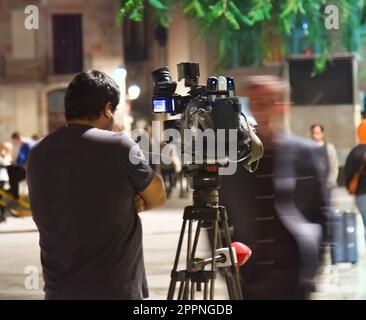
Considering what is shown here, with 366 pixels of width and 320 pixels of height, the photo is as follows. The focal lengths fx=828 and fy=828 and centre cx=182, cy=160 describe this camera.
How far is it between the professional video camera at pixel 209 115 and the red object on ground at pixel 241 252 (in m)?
0.39

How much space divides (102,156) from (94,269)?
1.40ft

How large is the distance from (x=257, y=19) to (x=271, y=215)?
22.8 ft

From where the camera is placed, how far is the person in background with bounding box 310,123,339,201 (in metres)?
4.83

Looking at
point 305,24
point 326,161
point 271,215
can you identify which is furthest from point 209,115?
point 305,24

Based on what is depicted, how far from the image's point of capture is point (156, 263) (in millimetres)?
9539

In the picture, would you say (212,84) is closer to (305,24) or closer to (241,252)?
(241,252)

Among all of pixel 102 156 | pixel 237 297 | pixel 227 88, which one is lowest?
pixel 237 297

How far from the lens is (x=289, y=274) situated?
4.11 m

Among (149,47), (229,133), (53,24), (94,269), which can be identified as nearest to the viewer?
(94,269)

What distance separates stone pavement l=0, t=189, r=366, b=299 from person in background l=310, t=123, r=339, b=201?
0.58m

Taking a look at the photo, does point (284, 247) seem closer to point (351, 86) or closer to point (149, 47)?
point (351, 86)

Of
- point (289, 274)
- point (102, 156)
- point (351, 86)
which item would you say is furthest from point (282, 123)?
point (351, 86)

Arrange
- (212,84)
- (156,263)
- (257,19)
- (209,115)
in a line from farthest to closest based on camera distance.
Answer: (257,19) → (156,263) → (212,84) → (209,115)

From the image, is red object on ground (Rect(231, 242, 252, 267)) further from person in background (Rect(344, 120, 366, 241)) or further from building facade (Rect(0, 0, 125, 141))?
building facade (Rect(0, 0, 125, 141))
